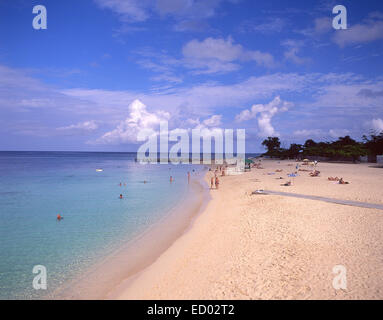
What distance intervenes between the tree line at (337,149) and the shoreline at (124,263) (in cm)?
5190

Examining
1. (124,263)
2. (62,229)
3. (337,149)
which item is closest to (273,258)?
(124,263)

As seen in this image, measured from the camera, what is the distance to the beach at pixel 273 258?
6.25m

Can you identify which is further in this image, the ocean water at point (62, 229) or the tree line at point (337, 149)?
the tree line at point (337, 149)

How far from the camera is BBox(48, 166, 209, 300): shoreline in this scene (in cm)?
723

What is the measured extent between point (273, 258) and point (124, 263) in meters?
5.64

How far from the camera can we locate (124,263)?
9.12 metres

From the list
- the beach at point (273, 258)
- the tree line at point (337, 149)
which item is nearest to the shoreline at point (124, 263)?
the beach at point (273, 258)

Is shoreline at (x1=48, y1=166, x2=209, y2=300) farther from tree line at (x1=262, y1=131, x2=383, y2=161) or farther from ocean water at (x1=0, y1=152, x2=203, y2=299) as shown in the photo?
tree line at (x1=262, y1=131, x2=383, y2=161)

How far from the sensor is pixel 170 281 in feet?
23.8

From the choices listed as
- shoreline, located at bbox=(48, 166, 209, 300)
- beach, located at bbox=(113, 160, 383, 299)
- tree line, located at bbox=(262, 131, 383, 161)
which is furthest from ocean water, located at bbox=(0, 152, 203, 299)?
tree line, located at bbox=(262, 131, 383, 161)

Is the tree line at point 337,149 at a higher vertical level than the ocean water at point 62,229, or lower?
higher

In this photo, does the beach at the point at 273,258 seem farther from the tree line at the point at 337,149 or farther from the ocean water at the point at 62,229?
the tree line at the point at 337,149

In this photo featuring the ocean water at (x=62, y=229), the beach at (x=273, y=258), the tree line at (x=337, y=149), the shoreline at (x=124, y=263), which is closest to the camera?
the beach at (x=273, y=258)
